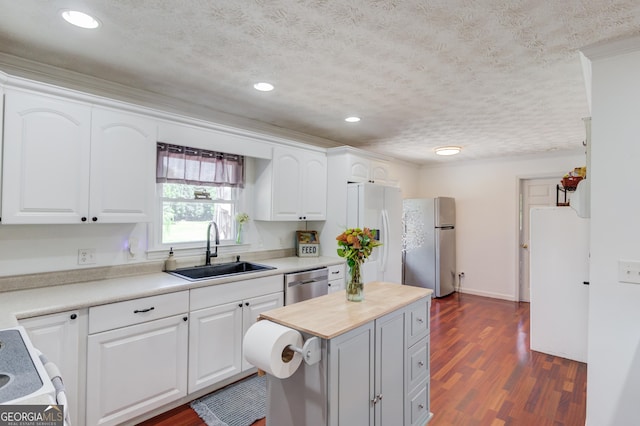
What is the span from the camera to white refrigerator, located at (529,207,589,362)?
3.19 metres

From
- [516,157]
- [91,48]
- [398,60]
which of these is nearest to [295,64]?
[398,60]

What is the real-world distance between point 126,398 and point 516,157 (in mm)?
5803

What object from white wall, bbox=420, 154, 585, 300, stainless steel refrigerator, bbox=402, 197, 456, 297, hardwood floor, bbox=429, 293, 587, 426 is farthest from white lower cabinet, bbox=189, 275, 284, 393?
white wall, bbox=420, 154, 585, 300

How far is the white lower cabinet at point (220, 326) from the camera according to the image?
7.93ft

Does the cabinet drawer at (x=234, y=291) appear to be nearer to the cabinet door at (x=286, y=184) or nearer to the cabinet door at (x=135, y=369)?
the cabinet door at (x=135, y=369)

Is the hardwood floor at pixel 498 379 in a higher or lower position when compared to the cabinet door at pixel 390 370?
lower

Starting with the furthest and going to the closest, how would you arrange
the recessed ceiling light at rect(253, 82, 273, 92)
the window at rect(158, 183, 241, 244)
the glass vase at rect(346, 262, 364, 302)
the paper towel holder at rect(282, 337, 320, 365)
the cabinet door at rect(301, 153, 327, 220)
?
1. the cabinet door at rect(301, 153, 327, 220)
2. the window at rect(158, 183, 241, 244)
3. the recessed ceiling light at rect(253, 82, 273, 92)
4. the glass vase at rect(346, 262, 364, 302)
5. the paper towel holder at rect(282, 337, 320, 365)

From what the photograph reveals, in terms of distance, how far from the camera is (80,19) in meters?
1.72

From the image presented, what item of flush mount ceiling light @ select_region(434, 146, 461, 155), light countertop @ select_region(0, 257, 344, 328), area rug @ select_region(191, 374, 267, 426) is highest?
flush mount ceiling light @ select_region(434, 146, 461, 155)

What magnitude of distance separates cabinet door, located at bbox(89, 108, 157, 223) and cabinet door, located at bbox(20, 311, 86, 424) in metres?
0.68

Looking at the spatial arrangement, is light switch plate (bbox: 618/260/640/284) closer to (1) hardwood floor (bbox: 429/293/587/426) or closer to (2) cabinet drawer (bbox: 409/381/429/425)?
(1) hardwood floor (bbox: 429/293/587/426)

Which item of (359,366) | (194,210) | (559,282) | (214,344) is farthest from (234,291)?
(559,282)

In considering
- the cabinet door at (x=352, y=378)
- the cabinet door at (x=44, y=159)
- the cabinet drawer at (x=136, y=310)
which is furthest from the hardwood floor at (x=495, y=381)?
the cabinet door at (x=44, y=159)

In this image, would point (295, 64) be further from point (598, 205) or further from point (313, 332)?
point (598, 205)
